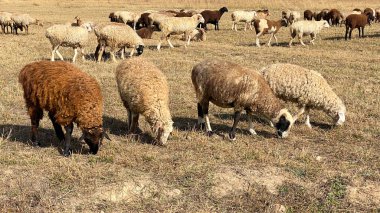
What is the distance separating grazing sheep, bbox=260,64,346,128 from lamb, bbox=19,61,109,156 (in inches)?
167

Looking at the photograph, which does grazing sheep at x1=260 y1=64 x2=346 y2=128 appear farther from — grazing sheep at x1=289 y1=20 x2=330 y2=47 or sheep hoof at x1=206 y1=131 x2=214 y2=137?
grazing sheep at x1=289 y1=20 x2=330 y2=47

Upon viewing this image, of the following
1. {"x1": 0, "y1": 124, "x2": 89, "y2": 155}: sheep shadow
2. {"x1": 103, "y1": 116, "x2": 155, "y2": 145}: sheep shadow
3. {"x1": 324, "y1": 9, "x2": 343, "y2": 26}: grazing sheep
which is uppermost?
{"x1": 324, "y1": 9, "x2": 343, "y2": 26}: grazing sheep

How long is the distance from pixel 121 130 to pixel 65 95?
2.19 m

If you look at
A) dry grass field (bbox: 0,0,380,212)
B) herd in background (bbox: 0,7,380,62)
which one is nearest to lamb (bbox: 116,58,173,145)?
dry grass field (bbox: 0,0,380,212)

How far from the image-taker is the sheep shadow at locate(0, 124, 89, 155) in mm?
7583

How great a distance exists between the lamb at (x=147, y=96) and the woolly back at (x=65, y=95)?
1.07 metres

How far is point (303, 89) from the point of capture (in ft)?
30.5

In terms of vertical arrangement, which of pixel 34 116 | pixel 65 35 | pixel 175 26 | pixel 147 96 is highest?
pixel 175 26

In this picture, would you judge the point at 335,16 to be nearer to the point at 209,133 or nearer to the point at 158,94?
the point at 209,133

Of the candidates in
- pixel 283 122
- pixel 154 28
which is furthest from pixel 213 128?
pixel 154 28

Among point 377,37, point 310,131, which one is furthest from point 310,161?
point 377,37

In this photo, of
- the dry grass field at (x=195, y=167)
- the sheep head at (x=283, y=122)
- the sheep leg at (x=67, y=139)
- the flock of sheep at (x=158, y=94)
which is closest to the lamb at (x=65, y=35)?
the dry grass field at (x=195, y=167)

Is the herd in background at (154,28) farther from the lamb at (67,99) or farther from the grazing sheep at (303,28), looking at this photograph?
the lamb at (67,99)

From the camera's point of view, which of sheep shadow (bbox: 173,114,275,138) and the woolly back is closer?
the woolly back
